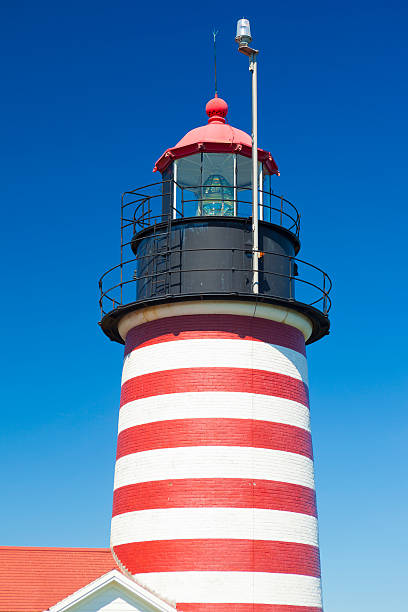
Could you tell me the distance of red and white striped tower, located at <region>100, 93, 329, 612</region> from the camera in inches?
721

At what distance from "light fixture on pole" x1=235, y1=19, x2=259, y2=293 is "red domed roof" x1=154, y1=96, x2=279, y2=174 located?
0.69 metres

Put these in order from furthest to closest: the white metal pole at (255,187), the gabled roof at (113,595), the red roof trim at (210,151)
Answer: the red roof trim at (210,151)
the white metal pole at (255,187)
the gabled roof at (113,595)

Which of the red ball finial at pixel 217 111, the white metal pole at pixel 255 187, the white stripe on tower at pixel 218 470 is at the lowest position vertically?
the white stripe on tower at pixel 218 470

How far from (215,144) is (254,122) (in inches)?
42.8

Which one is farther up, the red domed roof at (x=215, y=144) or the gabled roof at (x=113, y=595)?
the red domed roof at (x=215, y=144)

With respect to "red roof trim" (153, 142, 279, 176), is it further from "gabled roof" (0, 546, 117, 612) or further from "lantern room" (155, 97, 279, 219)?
"gabled roof" (0, 546, 117, 612)

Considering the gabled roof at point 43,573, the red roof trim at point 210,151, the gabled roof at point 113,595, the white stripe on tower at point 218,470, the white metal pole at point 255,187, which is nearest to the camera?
the gabled roof at point 113,595

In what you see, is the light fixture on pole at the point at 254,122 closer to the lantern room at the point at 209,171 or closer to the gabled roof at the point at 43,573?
the lantern room at the point at 209,171

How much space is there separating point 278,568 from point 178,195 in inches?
360

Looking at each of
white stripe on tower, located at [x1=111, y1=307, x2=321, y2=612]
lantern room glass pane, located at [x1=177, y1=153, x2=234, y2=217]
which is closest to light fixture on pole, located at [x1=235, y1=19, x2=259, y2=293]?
lantern room glass pane, located at [x1=177, y1=153, x2=234, y2=217]

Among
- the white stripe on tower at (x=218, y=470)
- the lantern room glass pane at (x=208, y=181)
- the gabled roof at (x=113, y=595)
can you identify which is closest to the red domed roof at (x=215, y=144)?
the lantern room glass pane at (x=208, y=181)

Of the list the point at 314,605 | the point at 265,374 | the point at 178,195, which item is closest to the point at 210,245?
the point at 178,195

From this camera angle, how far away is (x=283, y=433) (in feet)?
64.1

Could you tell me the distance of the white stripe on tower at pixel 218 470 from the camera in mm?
18203
